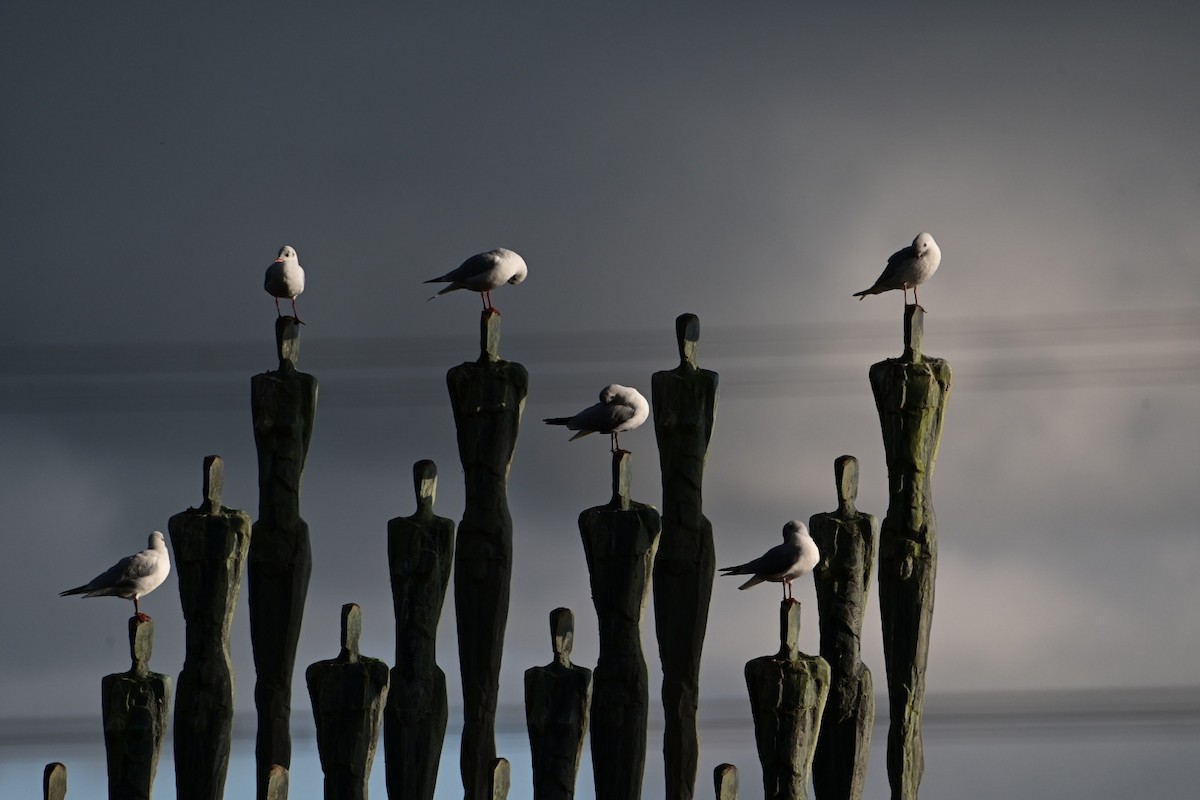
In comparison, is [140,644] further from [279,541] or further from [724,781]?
[724,781]

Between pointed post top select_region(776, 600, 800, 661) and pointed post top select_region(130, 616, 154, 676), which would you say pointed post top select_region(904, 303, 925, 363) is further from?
pointed post top select_region(130, 616, 154, 676)

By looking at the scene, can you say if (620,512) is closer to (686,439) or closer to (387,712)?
(686,439)

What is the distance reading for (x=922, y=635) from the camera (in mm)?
A: 17594

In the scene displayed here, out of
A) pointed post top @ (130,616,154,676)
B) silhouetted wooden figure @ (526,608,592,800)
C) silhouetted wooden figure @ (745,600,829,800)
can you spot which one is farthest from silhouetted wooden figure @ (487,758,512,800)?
pointed post top @ (130,616,154,676)

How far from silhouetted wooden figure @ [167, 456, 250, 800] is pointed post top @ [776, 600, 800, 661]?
3759 millimetres

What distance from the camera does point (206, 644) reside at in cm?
1783

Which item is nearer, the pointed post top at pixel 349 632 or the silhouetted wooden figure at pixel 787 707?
the silhouetted wooden figure at pixel 787 707

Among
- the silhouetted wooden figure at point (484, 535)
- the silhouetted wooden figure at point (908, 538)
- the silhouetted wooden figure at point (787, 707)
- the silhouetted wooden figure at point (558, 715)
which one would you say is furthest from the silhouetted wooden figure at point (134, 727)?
the silhouetted wooden figure at point (908, 538)

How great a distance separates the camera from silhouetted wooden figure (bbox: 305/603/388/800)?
1739 cm

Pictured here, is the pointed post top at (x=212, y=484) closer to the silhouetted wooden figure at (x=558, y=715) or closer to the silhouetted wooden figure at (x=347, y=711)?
the silhouetted wooden figure at (x=347, y=711)

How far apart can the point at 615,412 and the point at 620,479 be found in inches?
18.5

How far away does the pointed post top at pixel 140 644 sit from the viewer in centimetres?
1748

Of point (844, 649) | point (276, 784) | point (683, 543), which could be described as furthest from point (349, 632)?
point (844, 649)

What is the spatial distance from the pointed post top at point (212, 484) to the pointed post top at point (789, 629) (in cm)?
398
